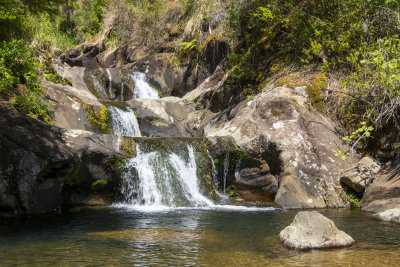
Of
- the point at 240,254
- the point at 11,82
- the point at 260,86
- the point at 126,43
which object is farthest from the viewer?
the point at 126,43

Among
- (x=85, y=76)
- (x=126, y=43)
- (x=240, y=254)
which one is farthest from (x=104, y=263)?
(x=126, y=43)

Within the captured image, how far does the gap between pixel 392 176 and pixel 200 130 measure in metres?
7.07

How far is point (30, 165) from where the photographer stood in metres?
7.97

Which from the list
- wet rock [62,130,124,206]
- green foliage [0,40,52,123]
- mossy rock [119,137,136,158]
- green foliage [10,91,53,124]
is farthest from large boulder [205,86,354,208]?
green foliage [0,40,52,123]

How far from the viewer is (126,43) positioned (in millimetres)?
24016

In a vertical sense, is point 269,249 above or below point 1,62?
below

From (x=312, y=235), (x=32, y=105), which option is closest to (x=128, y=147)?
(x=32, y=105)

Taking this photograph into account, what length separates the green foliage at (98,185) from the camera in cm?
970

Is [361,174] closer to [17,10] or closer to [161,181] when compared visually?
[161,181]

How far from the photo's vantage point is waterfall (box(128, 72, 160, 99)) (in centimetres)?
1797

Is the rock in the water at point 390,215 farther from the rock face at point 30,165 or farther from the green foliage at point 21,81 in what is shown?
the green foliage at point 21,81

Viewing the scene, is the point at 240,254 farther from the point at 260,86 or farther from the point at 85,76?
the point at 85,76

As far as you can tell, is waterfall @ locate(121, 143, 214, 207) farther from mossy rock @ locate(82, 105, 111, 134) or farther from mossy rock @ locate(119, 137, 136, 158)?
mossy rock @ locate(82, 105, 111, 134)

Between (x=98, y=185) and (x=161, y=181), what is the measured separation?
1.68m
